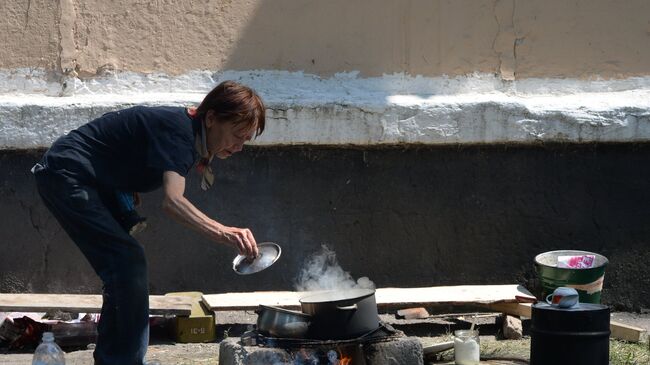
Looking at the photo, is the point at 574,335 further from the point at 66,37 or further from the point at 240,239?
the point at 66,37

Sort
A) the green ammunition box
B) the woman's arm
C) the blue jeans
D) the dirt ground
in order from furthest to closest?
the green ammunition box < the dirt ground < the blue jeans < the woman's arm

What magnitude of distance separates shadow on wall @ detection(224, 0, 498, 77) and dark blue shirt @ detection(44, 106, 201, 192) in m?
2.49

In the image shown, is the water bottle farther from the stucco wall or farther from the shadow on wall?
the shadow on wall

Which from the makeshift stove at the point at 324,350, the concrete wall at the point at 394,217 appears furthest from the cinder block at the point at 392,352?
the concrete wall at the point at 394,217

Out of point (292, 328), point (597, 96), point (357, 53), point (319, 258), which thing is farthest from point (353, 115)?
point (292, 328)

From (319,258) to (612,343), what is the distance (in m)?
2.10

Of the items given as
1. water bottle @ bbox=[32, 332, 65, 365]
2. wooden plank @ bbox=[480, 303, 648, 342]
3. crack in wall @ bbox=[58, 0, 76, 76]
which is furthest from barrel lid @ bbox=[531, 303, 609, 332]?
crack in wall @ bbox=[58, 0, 76, 76]

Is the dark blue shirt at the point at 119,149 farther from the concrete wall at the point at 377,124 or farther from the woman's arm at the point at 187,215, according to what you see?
the concrete wall at the point at 377,124

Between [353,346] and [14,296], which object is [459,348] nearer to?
[353,346]

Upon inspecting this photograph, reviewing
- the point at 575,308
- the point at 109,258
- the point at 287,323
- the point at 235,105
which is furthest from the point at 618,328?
the point at 109,258

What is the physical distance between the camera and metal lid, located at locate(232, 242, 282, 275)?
483 cm

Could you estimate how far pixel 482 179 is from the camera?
7.36 m

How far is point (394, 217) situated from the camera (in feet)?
24.1

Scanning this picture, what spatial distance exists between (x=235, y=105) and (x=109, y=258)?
0.97 meters
